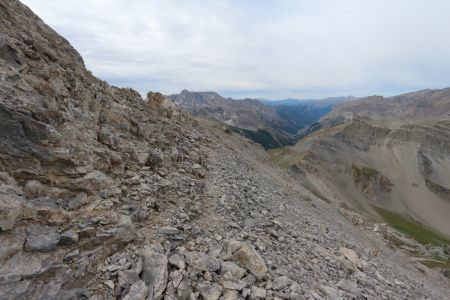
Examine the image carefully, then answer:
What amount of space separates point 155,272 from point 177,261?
106 cm

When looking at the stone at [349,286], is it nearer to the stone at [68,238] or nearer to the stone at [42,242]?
the stone at [68,238]

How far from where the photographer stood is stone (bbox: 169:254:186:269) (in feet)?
45.1

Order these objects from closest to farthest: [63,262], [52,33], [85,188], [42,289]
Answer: [42,289]
[63,262]
[85,188]
[52,33]

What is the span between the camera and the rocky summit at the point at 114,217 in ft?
40.7

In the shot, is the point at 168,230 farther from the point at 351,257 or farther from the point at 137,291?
the point at 351,257

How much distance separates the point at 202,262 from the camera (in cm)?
1416

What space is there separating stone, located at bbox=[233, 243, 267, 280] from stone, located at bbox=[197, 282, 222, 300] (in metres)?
2.22

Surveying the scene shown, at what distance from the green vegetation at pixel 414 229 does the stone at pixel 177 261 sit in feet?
476

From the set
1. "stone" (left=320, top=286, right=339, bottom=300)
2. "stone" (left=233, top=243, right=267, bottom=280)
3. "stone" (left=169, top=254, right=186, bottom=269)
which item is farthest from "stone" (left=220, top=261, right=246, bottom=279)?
"stone" (left=320, top=286, right=339, bottom=300)

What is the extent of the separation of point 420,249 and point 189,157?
393 ft

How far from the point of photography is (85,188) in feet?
51.9

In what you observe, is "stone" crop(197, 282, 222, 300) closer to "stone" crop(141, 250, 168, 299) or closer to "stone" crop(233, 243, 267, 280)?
"stone" crop(141, 250, 168, 299)

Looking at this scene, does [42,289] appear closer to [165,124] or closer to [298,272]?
[298,272]

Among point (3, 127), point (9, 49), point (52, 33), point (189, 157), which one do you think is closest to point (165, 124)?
point (189, 157)
